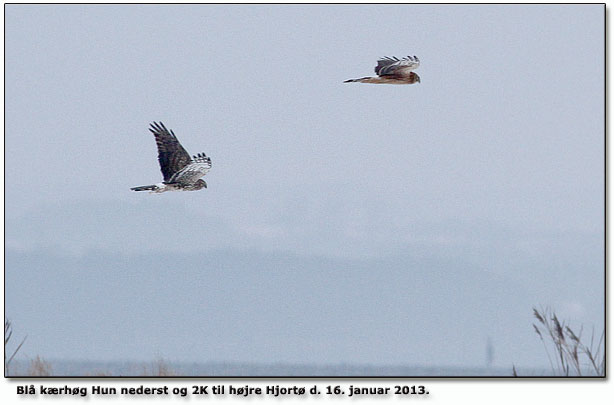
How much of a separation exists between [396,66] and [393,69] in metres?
0.05

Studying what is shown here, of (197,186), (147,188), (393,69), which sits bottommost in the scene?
(147,188)

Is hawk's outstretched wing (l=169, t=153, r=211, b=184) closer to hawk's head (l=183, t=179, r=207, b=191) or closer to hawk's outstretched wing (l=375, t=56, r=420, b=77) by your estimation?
hawk's head (l=183, t=179, r=207, b=191)

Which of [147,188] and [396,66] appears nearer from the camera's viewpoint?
[147,188]

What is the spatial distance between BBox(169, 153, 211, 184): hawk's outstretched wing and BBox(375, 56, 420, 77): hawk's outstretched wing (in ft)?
8.28

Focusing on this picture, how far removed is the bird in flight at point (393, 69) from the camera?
13.0 m

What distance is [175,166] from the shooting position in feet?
42.3

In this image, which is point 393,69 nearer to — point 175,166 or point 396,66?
point 396,66

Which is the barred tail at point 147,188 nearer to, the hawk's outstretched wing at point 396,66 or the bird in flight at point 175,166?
the bird in flight at point 175,166

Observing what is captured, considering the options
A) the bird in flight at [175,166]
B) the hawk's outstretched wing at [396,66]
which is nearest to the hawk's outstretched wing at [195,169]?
the bird in flight at [175,166]

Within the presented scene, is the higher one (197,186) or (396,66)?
(396,66)

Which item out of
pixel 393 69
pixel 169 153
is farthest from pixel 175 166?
pixel 393 69

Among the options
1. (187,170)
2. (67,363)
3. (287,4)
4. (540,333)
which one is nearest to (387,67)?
(287,4)

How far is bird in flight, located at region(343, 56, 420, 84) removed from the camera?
13016 mm

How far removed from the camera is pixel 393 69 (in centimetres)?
1310
